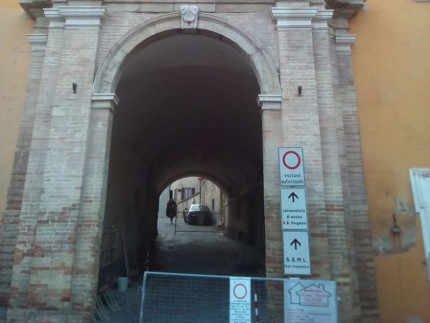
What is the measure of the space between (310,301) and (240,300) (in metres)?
0.91

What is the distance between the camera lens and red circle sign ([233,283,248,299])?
4426 mm

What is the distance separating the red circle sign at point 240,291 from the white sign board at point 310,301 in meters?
0.57

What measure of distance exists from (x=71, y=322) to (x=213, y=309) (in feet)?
7.84

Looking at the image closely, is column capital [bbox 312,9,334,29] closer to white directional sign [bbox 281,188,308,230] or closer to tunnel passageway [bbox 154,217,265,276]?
white directional sign [bbox 281,188,308,230]

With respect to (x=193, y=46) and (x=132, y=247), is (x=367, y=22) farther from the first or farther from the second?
(x=132, y=247)

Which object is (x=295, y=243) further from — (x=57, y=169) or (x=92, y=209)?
(x=57, y=169)

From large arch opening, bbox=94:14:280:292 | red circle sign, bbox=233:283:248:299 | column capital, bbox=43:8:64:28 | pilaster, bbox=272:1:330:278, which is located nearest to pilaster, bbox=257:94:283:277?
pilaster, bbox=272:1:330:278

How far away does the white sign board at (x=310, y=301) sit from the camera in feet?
14.5

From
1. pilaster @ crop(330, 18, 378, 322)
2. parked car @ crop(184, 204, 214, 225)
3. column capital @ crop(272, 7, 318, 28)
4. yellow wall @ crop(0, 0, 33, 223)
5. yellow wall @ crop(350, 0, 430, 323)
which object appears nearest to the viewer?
pilaster @ crop(330, 18, 378, 322)

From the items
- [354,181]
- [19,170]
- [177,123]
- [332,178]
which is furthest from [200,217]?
[332,178]

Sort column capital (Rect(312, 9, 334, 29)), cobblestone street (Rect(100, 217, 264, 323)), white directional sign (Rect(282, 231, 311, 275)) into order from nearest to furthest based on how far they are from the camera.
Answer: white directional sign (Rect(282, 231, 311, 275)) < column capital (Rect(312, 9, 334, 29)) < cobblestone street (Rect(100, 217, 264, 323))

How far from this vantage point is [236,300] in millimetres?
4422

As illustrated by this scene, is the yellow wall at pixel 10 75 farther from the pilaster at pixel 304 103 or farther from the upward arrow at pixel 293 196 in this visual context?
the upward arrow at pixel 293 196

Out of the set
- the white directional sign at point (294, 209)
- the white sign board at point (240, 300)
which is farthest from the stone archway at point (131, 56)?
the white sign board at point (240, 300)
